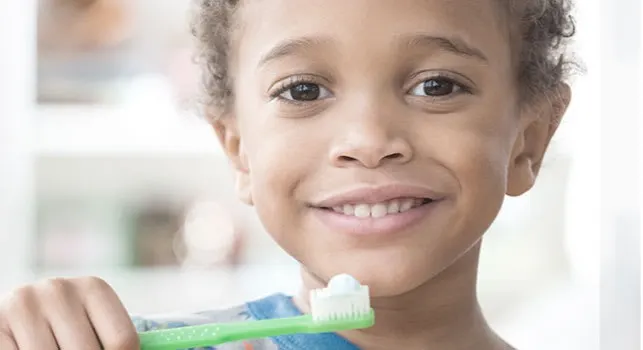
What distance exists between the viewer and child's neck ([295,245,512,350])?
31.0 inches

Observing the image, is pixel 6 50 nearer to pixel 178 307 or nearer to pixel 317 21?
pixel 178 307

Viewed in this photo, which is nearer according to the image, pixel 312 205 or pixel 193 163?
pixel 312 205

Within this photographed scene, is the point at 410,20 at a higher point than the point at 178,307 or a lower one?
higher

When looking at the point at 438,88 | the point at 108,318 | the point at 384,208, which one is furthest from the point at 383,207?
the point at 108,318

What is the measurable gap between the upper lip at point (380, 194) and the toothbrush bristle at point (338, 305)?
0.33 feet

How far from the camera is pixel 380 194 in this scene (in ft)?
2.23

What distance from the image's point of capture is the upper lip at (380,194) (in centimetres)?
68

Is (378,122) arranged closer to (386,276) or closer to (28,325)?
(386,276)

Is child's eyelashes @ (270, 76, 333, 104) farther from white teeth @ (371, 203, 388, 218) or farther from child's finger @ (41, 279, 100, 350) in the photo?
child's finger @ (41, 279, 100, 350)

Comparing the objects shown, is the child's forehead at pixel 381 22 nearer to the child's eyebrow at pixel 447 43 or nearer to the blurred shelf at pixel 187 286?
the child's eyebrow at pixel 447 43

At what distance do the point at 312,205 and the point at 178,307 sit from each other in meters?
1.15

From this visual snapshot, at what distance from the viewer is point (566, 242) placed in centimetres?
190

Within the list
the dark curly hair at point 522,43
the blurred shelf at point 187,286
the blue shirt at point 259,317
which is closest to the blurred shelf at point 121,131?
the blurred shelf at point 187,286

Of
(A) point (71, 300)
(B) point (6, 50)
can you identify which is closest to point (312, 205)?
(A) point (71, 300)
